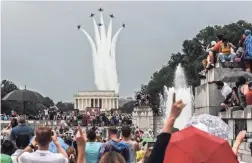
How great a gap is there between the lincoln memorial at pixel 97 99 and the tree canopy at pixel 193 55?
110 feet

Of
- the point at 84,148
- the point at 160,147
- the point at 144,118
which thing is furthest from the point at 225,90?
the point at 144,118

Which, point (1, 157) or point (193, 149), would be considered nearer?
point (193, 149)

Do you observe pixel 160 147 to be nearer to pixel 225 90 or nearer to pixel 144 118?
pixel 225 90

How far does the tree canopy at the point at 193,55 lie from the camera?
87438 millimetres

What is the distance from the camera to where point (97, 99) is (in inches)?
5792

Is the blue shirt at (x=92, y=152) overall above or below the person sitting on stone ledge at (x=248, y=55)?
below

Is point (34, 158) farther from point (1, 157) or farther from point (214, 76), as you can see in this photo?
point (214, 76)

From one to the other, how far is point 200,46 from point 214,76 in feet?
254

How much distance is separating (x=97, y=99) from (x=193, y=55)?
176 feet

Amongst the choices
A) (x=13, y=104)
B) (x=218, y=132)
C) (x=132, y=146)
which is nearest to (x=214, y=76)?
(x=132, y=146)

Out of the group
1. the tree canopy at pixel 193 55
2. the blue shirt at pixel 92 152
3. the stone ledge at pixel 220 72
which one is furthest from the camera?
the tree canopy at pixel 193 55

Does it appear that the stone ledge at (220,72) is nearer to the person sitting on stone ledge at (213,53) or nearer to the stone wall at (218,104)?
the stone wall at (218,104)

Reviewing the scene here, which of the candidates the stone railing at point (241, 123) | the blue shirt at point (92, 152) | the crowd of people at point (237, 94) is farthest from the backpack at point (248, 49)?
the blue shirt at point (92, 152)

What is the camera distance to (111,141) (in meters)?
9.45
